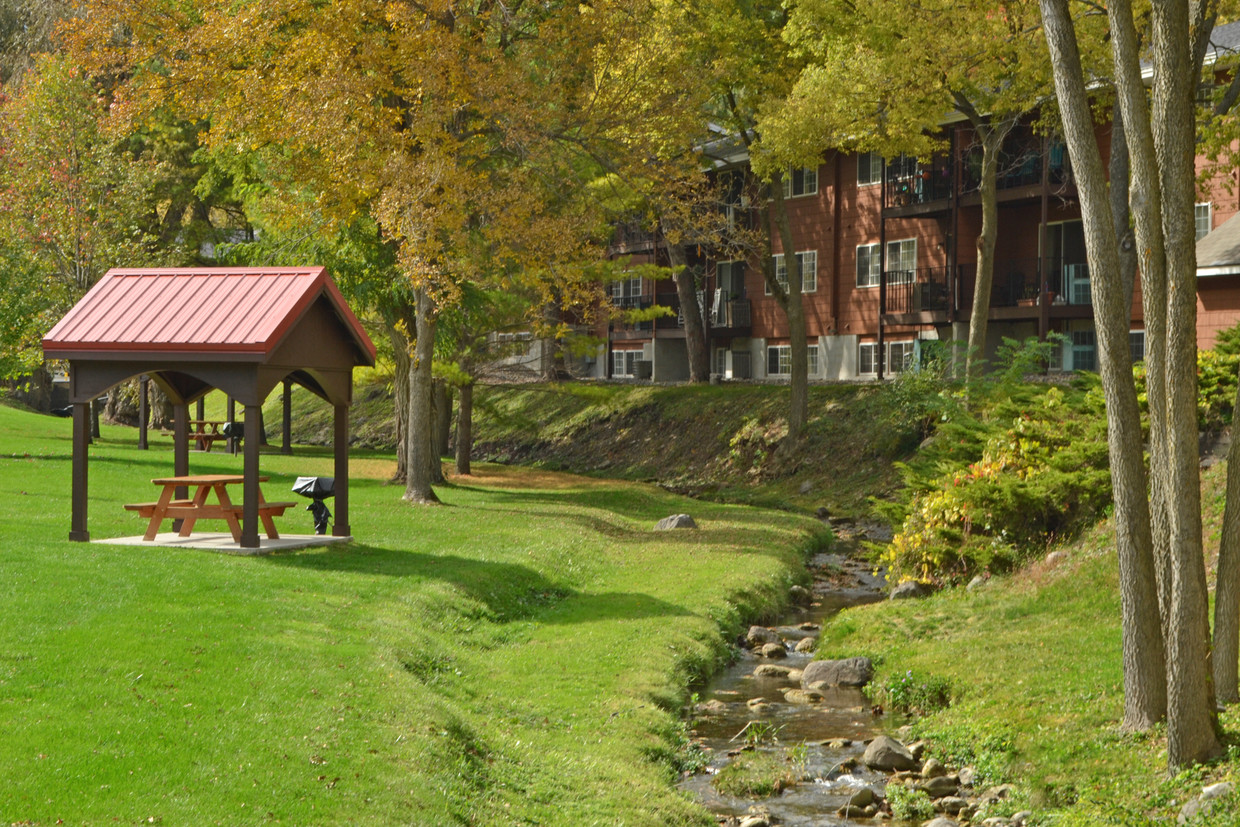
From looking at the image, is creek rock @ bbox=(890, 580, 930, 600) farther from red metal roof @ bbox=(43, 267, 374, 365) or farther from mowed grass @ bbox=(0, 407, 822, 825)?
red metal roof @ bbox=(43, 267, 374, 365)

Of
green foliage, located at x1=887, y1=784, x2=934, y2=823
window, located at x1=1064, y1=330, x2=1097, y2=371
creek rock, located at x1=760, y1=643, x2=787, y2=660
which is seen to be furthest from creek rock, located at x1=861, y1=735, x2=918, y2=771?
window, located at x1=1064, y1=330, x2=1097, y2=371

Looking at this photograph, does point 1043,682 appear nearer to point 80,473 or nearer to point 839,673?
point 839,673

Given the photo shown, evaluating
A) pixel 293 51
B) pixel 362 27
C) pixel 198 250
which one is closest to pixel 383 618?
pixel 293 51

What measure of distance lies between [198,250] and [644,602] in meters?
28.7

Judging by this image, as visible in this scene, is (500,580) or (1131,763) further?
(500,580)

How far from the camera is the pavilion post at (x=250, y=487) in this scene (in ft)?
52.8

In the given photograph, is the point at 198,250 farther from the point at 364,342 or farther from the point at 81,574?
the point at 81,574

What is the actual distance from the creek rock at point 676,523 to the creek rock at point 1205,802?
1619 centimetres

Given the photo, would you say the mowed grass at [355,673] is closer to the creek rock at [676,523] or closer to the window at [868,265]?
the creek rock at [676,523]

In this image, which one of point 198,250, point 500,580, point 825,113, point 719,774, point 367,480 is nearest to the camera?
point 719,774

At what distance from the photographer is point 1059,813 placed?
9055 millimetres

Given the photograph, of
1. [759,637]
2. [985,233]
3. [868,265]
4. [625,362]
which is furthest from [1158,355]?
[625,362]

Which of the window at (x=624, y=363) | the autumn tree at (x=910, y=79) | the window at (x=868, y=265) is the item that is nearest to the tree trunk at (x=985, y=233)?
the autumn tree at (x=910, y=79)

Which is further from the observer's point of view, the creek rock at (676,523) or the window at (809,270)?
the window at (809,270)
